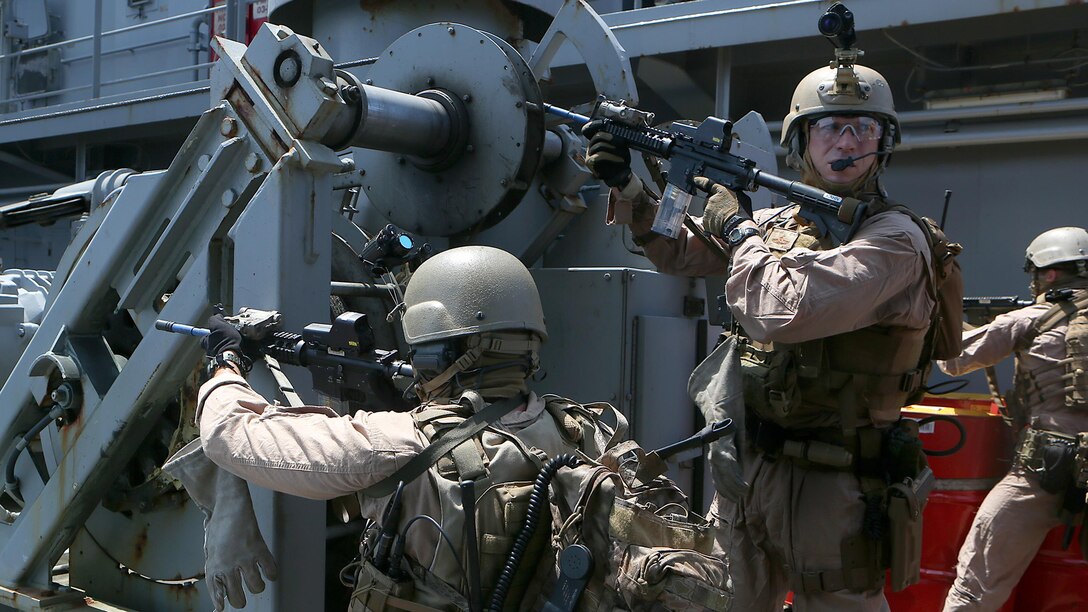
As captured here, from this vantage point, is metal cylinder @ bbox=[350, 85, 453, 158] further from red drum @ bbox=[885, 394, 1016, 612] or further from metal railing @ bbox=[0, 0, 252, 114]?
metal railing @ bbox=[0, 0, 252, 114]

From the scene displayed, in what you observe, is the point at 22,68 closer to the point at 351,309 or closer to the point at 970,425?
the point at 351,309

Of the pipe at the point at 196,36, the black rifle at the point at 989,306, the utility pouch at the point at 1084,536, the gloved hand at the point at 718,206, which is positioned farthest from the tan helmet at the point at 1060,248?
the pipe at the point at 196,36

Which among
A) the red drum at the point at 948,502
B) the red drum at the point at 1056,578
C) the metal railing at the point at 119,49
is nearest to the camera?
the red drum at the point at 1056,578

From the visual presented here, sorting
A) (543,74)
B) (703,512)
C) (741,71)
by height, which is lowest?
(703,512)

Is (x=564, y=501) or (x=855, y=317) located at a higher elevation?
(x=855, y=317)

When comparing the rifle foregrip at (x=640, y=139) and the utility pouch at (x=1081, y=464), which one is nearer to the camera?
the rifle foregrip at (x=640, y=139)

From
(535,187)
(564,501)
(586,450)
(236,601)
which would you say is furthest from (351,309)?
(564,501)

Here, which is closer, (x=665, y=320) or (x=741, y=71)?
(x=665, y=320)

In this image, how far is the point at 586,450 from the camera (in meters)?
2.10

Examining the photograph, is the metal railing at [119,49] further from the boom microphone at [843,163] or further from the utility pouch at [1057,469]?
the utility pouch at [1057,469]

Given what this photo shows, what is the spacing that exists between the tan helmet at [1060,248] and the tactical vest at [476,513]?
307 cm

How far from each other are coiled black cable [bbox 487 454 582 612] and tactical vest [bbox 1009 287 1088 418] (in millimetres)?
2942

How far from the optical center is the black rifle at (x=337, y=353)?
234 cm

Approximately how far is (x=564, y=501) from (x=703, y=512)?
1.77 metres
